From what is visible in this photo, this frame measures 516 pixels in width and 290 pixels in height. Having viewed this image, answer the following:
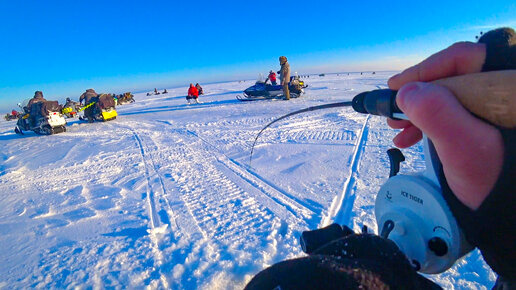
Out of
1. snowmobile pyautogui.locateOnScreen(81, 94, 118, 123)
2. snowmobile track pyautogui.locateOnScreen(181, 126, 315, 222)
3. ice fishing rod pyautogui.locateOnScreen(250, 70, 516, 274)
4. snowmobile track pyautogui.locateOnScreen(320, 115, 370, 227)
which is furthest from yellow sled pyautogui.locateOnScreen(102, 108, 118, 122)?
ice fishing rod pyautogui.locateOnScreen(250, 70, 516, 274)

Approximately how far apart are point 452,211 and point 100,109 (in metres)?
15.1

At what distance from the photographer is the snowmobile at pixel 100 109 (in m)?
12.9

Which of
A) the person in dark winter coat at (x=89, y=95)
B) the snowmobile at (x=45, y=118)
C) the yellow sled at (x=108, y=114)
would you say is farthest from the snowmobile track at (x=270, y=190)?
the person in dark winter coat at (x=89, y=95)

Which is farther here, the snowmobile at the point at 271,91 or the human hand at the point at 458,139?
the snowmobile at the point at 271,91

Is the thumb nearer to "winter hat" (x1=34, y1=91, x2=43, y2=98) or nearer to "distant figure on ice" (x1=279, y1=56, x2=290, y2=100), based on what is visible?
"distant figure on ice" (x1=279, y1=56, x2=290, y2=100)

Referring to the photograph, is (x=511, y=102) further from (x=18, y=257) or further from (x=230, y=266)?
(x=18, y=257)

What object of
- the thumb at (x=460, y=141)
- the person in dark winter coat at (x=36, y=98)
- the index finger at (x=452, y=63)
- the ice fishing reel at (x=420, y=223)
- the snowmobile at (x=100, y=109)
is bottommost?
the ice fishing reel at (x=420, y=223)

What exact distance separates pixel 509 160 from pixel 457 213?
0.24 m

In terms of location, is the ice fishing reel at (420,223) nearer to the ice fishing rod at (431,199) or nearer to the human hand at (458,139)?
the ice fishing rod at (431,199)

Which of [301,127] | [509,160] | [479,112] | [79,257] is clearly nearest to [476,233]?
[509,160]

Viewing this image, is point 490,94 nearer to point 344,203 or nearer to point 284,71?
point 344,203

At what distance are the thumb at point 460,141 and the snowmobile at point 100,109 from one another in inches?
587

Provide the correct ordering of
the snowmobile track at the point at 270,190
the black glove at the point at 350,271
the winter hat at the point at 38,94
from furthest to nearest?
the winter hat at the point at 38,94 < the snowmobile track at the point at 270,190 < the black glove at the point at 350,271

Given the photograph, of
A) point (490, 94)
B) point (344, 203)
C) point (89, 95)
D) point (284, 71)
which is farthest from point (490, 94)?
point (89, 95)
